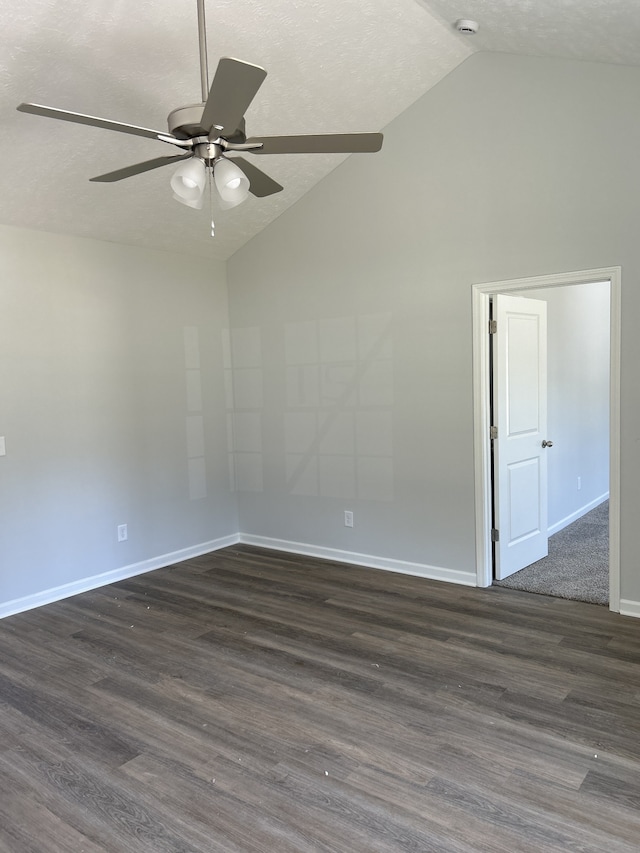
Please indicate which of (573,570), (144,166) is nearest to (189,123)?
(144,166)

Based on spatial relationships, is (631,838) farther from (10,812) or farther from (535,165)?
(535,165)

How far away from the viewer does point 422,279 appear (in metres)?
4.31

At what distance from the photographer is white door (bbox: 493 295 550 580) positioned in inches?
165

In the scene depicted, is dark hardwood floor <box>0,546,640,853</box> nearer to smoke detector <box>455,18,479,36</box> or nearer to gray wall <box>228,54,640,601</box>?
gray wall <box>228,54,640,601</box>

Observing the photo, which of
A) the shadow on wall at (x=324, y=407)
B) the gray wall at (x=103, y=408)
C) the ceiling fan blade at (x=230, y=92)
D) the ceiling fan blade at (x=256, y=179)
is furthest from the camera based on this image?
the shadow on wall at (x=324, y=407)

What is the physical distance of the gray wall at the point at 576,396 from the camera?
549 cm

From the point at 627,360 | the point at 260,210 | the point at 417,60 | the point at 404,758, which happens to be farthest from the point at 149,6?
the point at 404,758

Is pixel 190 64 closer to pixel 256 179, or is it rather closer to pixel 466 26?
pixel 256 179

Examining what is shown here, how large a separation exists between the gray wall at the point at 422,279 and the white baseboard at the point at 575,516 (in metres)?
1.66

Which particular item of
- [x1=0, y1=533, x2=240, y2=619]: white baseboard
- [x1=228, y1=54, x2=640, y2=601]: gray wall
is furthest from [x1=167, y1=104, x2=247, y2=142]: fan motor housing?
[x1=0, y1=533, x2=240, y2=619]: white baseboard

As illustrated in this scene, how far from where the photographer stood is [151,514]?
191 inches

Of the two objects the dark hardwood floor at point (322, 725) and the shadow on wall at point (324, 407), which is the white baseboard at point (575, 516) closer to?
the dark hardwood floor at point (322, 725)


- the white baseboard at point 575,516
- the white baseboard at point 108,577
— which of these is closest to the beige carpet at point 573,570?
the white baseboard at point 575,516

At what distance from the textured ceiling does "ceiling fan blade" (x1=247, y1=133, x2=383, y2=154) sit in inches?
37.8
